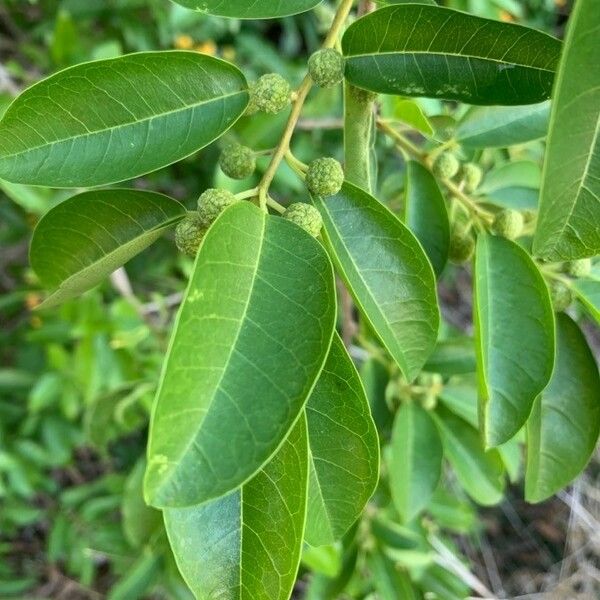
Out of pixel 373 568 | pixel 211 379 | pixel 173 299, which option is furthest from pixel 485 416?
pixel 173 299

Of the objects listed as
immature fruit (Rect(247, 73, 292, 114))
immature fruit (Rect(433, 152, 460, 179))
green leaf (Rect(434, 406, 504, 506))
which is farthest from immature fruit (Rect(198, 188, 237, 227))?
green leaf (Rect(434, 406, 504, 506))

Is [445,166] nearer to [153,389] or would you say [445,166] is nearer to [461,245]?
[461,245]

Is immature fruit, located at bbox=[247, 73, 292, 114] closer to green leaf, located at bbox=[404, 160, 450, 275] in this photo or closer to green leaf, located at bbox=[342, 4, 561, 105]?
green leaf, located at bbox=[342, 4, 561, 105]

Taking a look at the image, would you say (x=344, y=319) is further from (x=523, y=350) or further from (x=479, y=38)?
(x=479, y=38)

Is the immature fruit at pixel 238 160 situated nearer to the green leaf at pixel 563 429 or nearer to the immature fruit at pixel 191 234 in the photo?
the immature fruit at pixel 191 234

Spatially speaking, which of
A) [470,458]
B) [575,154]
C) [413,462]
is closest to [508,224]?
[575,154]

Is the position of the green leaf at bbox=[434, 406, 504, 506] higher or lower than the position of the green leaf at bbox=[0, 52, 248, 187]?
lower
